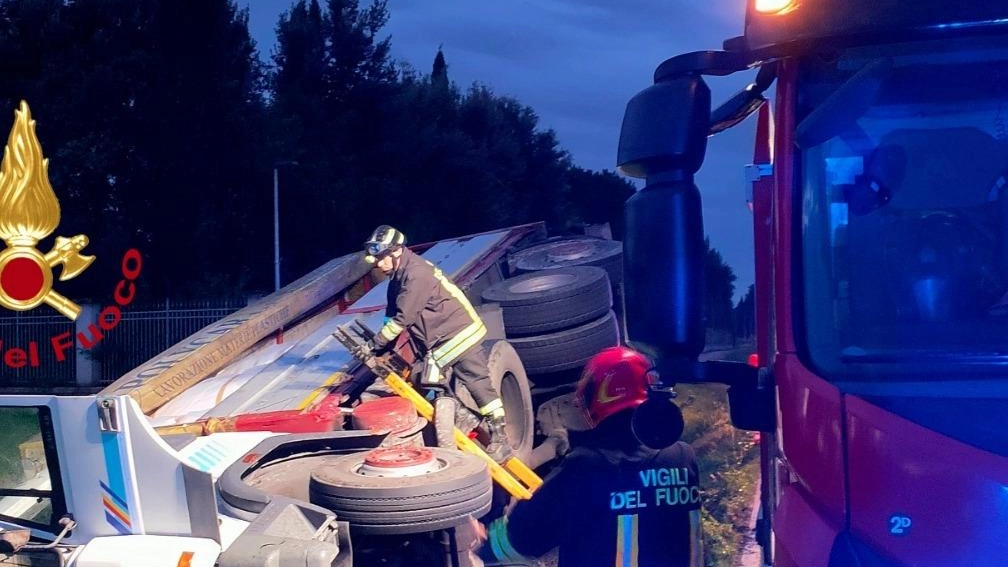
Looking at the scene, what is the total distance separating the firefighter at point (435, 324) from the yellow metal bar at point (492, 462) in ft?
0.70

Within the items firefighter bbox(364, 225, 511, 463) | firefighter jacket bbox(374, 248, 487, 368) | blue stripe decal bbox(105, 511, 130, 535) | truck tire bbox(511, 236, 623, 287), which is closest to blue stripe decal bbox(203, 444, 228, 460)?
blue stripe decal bbox(105, 511, 130, 535)

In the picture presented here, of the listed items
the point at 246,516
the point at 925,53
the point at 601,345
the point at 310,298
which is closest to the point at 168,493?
the point at 246,516

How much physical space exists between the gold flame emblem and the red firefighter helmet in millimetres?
7877

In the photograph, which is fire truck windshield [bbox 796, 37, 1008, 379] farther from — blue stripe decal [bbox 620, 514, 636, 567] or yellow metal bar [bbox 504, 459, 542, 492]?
yellow metal bar [bbox 504, 459, 542, 492]

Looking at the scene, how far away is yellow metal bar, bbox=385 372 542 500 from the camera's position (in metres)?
5.97

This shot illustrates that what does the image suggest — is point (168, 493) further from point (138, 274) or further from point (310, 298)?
point (138, 274)

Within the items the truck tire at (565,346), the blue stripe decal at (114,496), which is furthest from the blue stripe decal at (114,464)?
the truck tire at (565,346)

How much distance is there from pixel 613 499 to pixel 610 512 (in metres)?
0.13

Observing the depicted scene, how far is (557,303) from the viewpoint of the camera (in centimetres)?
754

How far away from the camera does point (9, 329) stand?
22.0 meters

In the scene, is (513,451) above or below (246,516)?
below

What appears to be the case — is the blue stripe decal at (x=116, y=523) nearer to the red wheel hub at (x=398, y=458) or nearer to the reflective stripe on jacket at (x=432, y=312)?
the red wheel hub at (x=398, y=458)

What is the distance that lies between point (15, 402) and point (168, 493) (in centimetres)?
70

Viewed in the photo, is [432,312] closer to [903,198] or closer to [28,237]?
[903,198]
